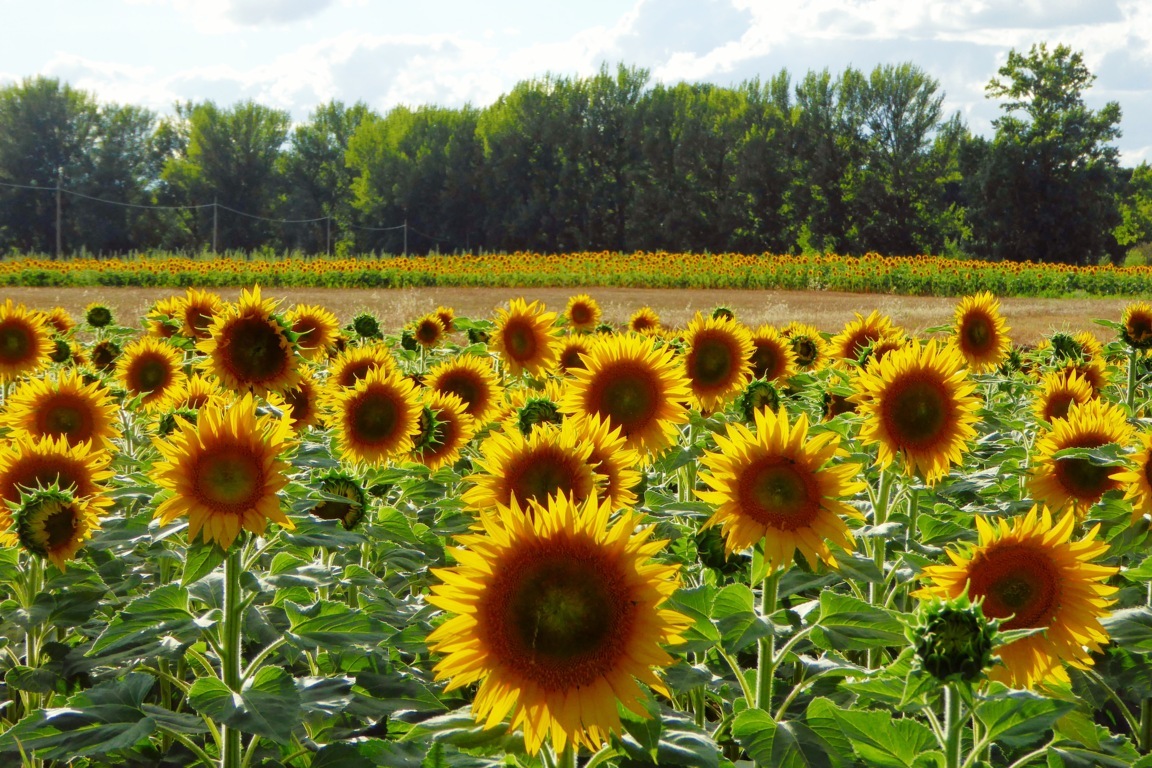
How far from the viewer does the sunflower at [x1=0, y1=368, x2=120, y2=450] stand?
3.66 m

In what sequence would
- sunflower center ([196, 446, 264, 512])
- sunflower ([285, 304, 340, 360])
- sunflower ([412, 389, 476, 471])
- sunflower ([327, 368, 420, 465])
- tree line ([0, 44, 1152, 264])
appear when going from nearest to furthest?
sunflower center ([196, 446, 264, 512]) < sunflower ([327, 368, 420, 465]) < sunflower ([412, 389, 476, 471]) < sunflower ([285, 304, 340, 360]) < tree line ([0, 44, 1152, 264])

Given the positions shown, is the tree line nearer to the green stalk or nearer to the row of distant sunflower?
the row of distant sunflower

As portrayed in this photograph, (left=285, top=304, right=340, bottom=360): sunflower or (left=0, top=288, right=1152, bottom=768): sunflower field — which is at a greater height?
(left=285, top=304, right=340, bottom=360): sunflower

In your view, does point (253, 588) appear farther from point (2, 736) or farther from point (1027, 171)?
point (1027, 171)

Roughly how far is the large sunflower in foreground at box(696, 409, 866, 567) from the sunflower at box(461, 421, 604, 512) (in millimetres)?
257

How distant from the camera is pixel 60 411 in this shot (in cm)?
369

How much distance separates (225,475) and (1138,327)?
428cm

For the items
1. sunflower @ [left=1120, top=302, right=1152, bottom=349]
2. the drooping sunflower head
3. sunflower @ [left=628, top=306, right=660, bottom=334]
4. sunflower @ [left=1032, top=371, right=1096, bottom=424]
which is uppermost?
sunflower @ [left=1120, top=302, right=1152, bottom=349]

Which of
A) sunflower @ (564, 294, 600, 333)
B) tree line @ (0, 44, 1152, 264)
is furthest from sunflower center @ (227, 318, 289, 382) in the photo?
tree line @ (0, 44, 1152, 264)

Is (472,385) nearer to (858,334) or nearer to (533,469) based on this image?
(858,334)

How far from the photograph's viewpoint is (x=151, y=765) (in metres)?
2.68

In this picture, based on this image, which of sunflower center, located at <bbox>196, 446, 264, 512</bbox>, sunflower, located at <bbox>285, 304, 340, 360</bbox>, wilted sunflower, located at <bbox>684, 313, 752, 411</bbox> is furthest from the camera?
sunflower, located at <bbox>285, 304, 340, 360</bbox>

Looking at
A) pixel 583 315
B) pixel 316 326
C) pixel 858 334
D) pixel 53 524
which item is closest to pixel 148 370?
pixel 316 326

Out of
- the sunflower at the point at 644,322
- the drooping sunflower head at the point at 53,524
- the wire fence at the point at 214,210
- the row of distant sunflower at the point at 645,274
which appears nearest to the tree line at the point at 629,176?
the wire fence at the point at 214,210
